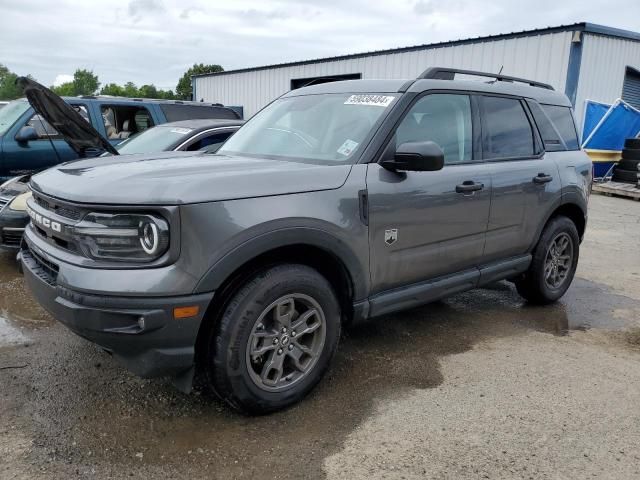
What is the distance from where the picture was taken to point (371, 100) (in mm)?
3604

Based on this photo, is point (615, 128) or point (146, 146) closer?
point (146, 146)

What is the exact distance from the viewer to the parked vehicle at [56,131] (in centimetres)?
743

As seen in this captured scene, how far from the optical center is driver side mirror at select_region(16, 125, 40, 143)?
7.41 m

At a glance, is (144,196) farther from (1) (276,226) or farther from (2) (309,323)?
(2) (309,323)

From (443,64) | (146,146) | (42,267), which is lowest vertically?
(42,267)

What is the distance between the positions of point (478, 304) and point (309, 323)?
8.28ft

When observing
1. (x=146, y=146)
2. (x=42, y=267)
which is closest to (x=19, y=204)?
(x=146, y=146)

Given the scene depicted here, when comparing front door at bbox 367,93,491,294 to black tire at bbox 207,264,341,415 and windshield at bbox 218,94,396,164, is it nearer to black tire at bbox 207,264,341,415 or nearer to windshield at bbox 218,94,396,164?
windshield at bbox 218,94,396,164

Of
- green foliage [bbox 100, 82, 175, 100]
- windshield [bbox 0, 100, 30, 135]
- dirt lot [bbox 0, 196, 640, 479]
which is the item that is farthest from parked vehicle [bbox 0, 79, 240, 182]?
green foliage [bbox 100, 82, 175, 100]

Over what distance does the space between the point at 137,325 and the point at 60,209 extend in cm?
81

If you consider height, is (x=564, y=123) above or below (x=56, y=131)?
above

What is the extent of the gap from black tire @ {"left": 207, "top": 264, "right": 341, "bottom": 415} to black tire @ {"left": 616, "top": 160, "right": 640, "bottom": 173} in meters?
12.9

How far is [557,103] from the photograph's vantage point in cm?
496

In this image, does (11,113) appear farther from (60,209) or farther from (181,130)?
(60,209)
